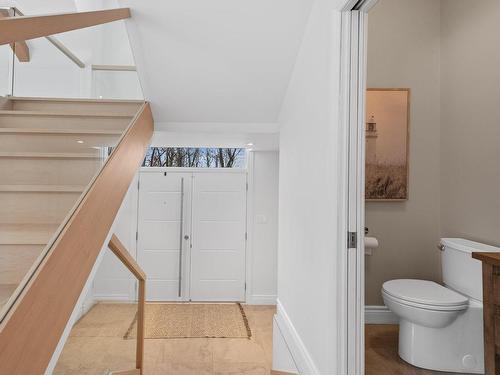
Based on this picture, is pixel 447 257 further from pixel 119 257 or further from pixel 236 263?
pixel 236 263

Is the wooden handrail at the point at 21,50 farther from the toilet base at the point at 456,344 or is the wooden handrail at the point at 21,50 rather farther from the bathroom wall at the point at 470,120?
the bathroom wall at the point at 470,120

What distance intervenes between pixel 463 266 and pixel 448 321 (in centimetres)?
39

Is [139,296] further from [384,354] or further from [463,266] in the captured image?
[463,266]

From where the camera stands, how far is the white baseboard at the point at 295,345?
2043 mm

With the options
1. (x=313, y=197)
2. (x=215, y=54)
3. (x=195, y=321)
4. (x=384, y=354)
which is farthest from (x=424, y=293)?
(x=195, y=321)

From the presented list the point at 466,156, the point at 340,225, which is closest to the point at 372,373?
the point at 340,225

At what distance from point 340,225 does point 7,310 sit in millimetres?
1179

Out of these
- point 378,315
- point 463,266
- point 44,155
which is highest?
point 44,155

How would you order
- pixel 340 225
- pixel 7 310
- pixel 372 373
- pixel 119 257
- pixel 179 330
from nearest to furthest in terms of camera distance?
pixel 7 310
pixel 340 225
pixel 119 257
pixel 372 373
pixel 179 330

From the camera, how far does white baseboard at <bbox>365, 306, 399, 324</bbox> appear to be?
3.34 meters

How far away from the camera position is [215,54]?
249 centimetres

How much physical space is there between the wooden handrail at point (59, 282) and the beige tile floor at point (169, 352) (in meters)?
0.20

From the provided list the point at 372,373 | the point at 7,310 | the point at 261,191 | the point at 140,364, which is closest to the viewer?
the point at 7,310

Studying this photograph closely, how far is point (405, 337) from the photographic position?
8.63 feet
